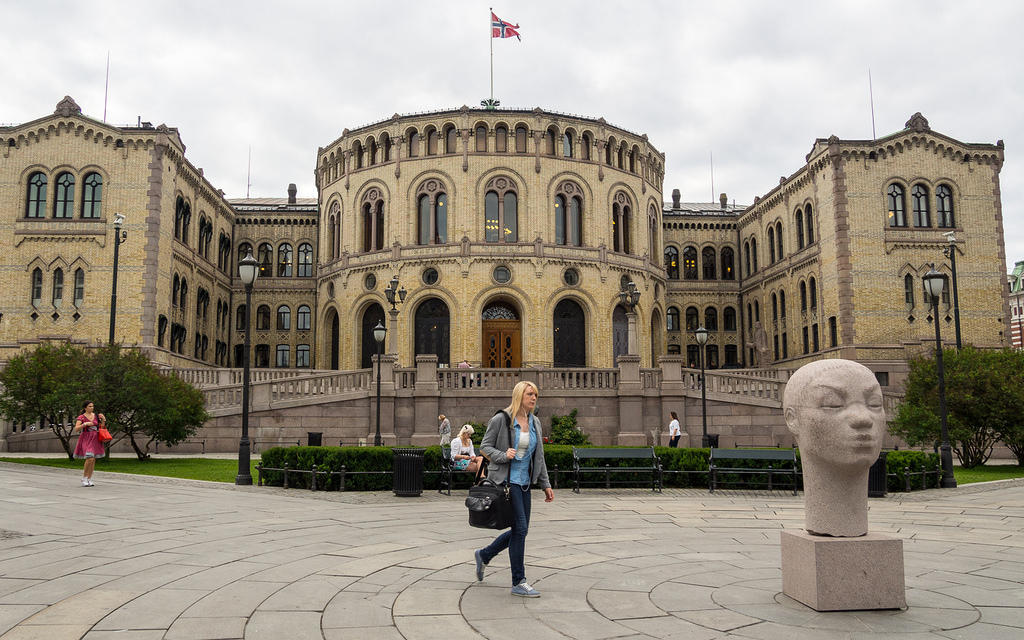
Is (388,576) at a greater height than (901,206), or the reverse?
(901,206)

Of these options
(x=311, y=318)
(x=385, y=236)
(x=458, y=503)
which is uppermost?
(x=385, y=236)

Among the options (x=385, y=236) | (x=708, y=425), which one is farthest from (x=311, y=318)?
(x=708, y=425)

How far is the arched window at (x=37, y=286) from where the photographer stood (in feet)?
122

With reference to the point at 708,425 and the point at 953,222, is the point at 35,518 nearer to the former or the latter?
the point at 708,425

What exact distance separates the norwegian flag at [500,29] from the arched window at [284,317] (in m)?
21.5

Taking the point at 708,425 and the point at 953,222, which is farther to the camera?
the point at 953,222

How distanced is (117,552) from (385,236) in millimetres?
34452

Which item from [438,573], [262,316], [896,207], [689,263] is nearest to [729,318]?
[689,263]

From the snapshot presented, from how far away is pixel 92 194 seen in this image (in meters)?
38.4

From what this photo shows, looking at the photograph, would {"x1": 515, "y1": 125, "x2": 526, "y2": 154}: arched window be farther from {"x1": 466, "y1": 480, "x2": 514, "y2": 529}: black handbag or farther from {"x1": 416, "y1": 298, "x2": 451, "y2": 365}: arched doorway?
{"x1": 466, "y1": 480, "x2": 514, "y2": 529}: black handbag

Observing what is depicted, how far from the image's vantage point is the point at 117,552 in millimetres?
9242

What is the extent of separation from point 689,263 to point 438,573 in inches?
1929

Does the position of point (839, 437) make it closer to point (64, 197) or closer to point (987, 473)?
point (987, 473)

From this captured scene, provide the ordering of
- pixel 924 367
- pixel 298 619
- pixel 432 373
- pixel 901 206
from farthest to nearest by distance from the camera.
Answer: pixel 901 206
pixel 432 373
pixel 924 367
pixel 298 619
